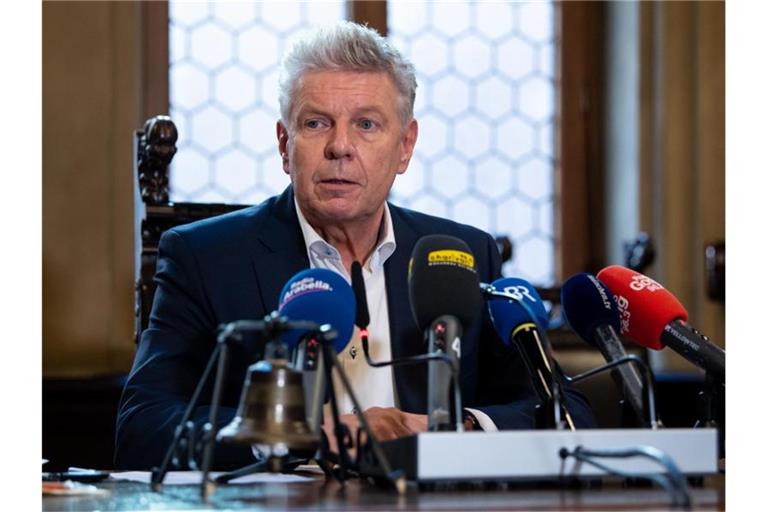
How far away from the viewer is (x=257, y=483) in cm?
182

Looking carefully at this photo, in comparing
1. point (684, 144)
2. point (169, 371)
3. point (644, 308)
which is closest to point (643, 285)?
point (644, 308)

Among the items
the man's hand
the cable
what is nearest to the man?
the man's hand

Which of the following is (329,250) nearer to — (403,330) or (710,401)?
(403,330)

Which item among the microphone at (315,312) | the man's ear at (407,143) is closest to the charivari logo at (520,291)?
the microphone at (315,312)

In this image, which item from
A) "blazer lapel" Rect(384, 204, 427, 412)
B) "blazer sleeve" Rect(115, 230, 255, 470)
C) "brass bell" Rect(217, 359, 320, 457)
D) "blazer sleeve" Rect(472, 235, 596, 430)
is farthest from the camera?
"blazer lapel" Rect(384, 204, 427, 412)

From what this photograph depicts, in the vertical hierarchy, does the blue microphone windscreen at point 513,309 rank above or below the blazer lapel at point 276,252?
below

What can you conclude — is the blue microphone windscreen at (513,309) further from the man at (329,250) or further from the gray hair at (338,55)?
the gray hair at (338,55)

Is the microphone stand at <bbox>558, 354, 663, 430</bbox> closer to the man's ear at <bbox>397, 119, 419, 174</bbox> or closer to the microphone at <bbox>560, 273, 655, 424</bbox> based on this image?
the microphone at <bbox>560, 273, 655, 424</bbox>

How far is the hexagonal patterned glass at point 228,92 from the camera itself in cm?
489

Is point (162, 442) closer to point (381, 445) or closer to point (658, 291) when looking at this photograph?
point (381, 445)

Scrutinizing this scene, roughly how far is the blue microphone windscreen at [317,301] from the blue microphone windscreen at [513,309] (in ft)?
0.81

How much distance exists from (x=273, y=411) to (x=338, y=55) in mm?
1134

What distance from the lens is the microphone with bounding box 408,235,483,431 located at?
168 cm

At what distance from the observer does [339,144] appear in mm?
2463
